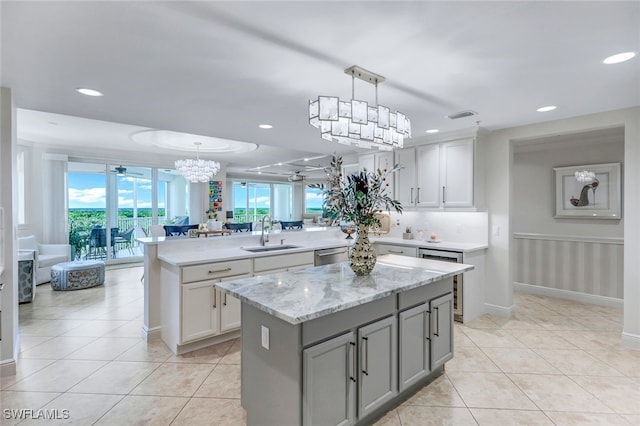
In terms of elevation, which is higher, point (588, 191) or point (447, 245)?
point (588, 191)

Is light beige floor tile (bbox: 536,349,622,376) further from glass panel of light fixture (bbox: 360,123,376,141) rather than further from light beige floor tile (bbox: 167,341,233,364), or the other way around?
light beige floor tile (bbox: 167,341,233,364)

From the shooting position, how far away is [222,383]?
2.64 m

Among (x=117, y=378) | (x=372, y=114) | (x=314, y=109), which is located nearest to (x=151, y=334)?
(x=117, y=378)

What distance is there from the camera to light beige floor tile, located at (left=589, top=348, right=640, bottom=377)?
9.26 ft

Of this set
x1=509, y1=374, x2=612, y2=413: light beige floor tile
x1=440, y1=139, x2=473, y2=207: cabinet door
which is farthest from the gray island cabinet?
x1=440, y1=139, x2=473, y2=207: cabinet door

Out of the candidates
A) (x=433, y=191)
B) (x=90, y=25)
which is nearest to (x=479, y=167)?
(x=433, y=191)

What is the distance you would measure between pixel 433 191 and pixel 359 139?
2678mm

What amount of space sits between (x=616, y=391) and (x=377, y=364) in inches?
81.6

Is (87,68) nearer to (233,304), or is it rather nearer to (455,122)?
(233,304)

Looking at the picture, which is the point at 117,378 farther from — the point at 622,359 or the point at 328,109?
the point at 622,359

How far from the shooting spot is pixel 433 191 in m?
4.54

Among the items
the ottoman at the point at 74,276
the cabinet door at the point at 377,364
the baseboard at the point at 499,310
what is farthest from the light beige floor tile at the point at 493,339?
the ottoman at the point at 74,276

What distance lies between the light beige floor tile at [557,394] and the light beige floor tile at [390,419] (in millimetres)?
1086

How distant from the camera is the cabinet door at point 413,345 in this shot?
2.25m
